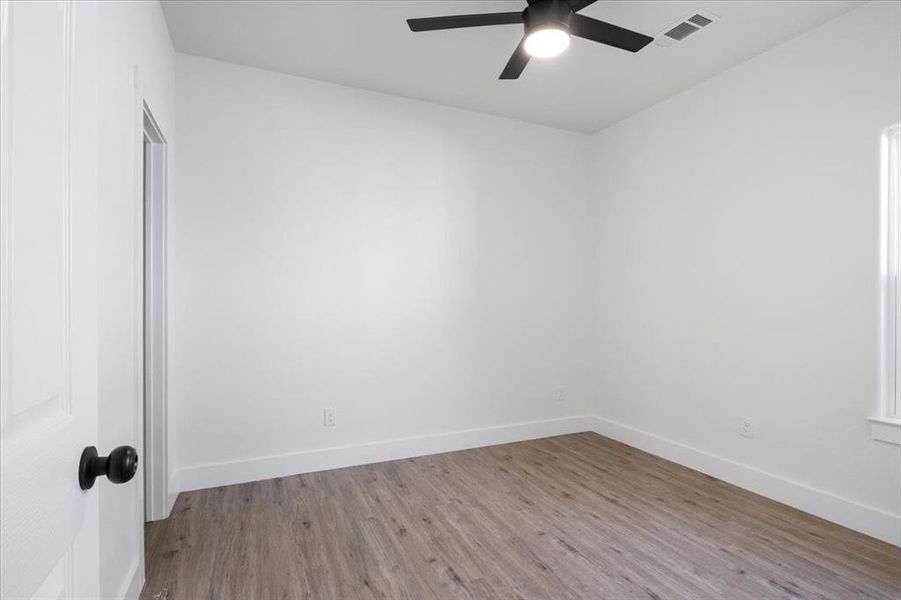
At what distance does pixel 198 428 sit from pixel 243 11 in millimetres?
2602

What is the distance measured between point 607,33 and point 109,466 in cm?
242

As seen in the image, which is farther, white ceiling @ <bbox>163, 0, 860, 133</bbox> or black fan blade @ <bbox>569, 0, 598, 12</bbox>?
white ceiling @ <bbox>163, 0, 860, 133</bbox>

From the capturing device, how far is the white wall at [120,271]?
151 cm

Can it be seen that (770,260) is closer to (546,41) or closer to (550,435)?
(546,41)

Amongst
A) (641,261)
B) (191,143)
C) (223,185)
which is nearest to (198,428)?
(223,185)

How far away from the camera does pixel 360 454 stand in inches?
137

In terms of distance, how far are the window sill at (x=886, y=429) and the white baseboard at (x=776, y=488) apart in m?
0.39

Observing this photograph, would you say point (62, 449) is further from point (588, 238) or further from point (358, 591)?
point (588, 238)

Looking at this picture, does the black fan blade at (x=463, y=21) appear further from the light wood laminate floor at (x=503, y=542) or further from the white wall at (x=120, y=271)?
the light wood laminate floor at (x=503, y=542)


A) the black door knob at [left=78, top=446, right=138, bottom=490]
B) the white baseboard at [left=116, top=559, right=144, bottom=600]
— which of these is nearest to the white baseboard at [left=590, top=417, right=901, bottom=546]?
the black door knob at [left=78, top=446, right=138, bottom=490]

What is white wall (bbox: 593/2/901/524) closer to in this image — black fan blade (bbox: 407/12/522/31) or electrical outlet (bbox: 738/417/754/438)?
electrical outlet (bbox: 738/417/754/438)

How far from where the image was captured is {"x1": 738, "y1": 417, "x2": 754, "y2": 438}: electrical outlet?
10.0 feet

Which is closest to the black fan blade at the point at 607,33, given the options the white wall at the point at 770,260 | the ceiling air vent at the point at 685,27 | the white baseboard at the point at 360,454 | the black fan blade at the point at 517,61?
the black fan blade at the point at 517,61

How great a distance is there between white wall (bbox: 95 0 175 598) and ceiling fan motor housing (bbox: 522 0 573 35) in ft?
5.43
